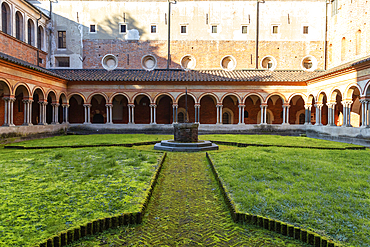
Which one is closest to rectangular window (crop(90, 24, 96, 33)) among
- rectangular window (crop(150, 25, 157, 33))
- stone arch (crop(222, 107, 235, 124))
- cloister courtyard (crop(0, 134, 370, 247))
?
rectangular window (crop(150, 25, 157, 33))

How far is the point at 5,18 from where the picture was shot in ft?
65.4

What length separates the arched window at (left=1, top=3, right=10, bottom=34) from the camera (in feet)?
64.4

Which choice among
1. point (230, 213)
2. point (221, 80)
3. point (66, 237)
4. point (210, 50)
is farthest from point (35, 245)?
point (210, 50)

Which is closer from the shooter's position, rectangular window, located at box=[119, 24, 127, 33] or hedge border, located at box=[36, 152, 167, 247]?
hedge border, located at box=[36, 152, 167, 247]

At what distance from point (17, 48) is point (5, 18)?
244 cm

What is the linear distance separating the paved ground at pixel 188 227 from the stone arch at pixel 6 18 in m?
21.9

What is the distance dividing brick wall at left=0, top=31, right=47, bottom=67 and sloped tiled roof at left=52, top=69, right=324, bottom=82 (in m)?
2.45

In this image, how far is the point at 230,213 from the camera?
168 inches

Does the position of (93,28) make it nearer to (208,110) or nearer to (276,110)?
(208,110)

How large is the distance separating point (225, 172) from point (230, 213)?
2338mm

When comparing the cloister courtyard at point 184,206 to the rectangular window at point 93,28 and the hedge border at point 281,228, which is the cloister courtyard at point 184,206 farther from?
the rectangular window at point 93,28

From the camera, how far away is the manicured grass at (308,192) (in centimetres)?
359

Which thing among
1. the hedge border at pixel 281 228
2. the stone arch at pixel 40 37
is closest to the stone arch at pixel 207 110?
the stone arch at pixel 40 37

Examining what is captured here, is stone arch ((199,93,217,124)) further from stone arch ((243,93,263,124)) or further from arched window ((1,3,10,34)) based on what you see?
arched window ((1,3,10,34))
